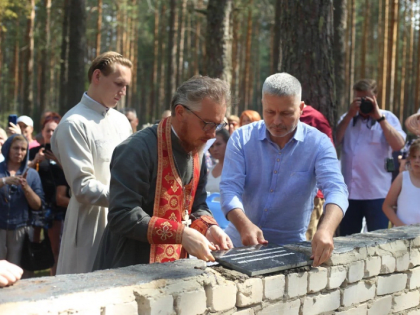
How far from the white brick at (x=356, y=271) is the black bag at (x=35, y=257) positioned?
320cm

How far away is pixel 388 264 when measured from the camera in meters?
3.34

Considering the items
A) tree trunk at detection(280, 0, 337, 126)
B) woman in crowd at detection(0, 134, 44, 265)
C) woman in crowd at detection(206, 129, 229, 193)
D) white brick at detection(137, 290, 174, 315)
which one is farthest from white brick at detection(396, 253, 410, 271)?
woman in crowd at detection(0, 134, 44, 265)

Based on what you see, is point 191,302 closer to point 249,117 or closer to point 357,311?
point 357,311

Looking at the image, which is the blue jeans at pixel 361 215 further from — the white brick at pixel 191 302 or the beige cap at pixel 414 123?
the white brick at pixel 191 302

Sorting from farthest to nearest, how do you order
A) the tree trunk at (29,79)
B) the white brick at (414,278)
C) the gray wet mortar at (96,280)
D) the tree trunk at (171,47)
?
1. the tree trunk at (29,79)
2. the tree trunk at (171,47)
3. the white brick at (414,278)
4. the gray wet mortar at (96,280)

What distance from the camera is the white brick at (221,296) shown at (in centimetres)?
245

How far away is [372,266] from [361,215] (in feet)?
7.69

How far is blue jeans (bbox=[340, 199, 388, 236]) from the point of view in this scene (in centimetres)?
Result: 532

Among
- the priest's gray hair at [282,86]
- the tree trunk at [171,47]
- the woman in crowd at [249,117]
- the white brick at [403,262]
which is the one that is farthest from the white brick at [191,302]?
the tree trunk at [171,47]

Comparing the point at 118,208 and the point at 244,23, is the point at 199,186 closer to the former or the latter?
the point at 118,208

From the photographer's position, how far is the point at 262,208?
3.22 metres

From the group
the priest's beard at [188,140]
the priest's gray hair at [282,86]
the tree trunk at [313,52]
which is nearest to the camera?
the priest's beard at [188,140]

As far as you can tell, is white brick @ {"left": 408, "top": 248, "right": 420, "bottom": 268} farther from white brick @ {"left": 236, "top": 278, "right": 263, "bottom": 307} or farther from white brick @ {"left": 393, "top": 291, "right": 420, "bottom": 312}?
white brick @ {"left": 236, "top": 278, "right": 263, "bottom": 307}

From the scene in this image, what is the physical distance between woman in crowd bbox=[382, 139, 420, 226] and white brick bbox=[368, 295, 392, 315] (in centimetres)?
163
